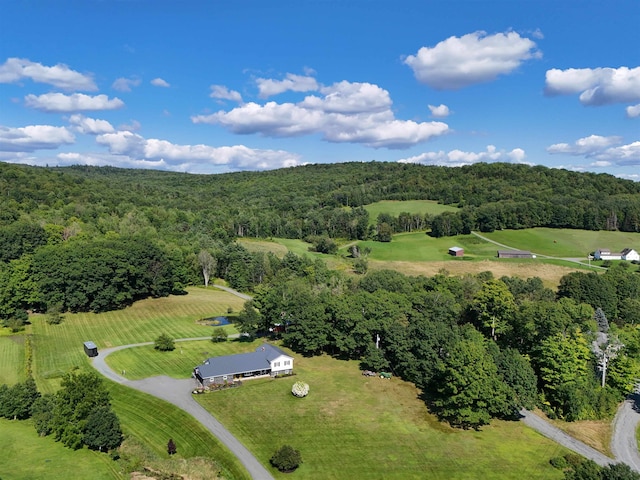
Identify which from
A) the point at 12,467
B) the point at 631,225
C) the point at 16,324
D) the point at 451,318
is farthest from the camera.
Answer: the point at 631,225

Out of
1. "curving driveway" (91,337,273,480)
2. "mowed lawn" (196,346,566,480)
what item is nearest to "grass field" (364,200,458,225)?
"mowed lawn" (196,346,566,480)

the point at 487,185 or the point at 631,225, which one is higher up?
the point at 487,185

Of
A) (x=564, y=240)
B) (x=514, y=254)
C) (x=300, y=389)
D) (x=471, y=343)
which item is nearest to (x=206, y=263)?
(x=300, y=389)

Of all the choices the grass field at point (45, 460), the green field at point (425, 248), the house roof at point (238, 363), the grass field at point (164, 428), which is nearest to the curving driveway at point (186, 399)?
the grass field at point (164, 428)

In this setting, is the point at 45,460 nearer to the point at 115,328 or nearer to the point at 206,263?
the point at 115,328

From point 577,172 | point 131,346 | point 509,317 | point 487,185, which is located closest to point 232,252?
point 131,346

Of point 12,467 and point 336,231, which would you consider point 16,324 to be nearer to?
point 12,467
